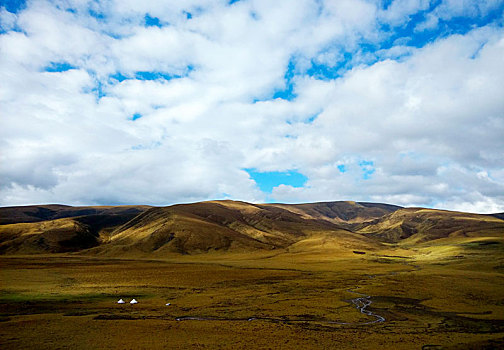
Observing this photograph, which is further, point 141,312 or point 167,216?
point 167,216

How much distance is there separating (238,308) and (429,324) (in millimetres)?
15847

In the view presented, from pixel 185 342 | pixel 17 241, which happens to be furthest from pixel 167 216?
pixel 185 342

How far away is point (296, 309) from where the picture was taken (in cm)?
3116

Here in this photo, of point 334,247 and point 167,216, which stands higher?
point 167,216

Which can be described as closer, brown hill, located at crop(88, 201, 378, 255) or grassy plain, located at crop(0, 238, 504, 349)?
grassy plain, located at crop(0, 238, 504, 349)

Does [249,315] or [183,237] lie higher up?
[183,237]

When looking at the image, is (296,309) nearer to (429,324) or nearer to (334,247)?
(429,324)

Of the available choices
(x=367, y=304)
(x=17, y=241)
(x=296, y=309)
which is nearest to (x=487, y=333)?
(x=367, y=304)

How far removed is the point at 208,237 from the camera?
14338 centimetres

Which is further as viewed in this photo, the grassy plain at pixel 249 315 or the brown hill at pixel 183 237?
the brown hill at pixel 183 237

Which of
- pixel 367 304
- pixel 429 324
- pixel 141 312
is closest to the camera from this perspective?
pixel 429 324

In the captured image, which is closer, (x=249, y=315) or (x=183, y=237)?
(x=249, y=315)

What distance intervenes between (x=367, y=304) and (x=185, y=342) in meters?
21.1

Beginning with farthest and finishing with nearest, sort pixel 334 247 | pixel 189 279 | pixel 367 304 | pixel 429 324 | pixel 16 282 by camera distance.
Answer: pixel 334 247 → pixel 189 279 → pixel 16 282 → pixel 367 304 → pixel 429 324
